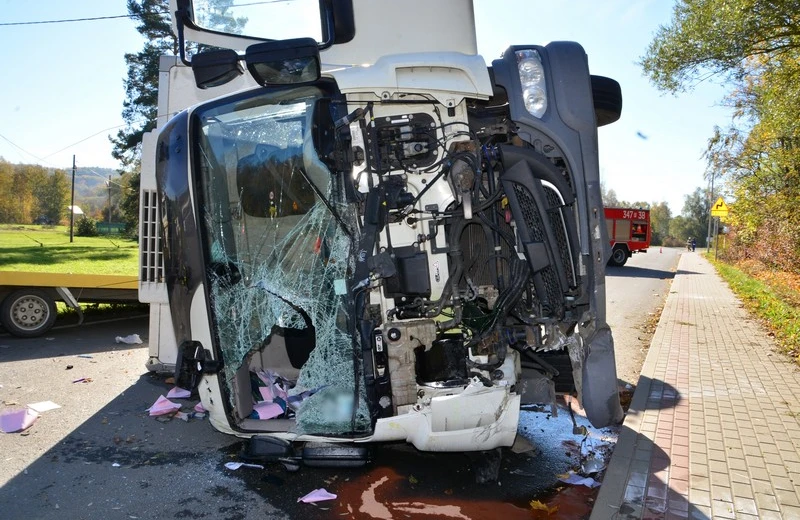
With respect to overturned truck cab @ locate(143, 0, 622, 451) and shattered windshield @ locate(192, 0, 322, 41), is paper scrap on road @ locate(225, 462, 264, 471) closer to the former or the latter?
overturned truck cab @ locate(143, 0, 622, 451)

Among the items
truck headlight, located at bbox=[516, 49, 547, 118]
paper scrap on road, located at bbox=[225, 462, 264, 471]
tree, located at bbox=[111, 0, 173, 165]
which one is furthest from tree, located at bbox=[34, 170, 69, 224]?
truck headlight, located at bbox=[516, 49, 547, 118]

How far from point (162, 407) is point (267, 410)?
1496mm

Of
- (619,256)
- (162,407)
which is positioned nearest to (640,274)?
(619,256)

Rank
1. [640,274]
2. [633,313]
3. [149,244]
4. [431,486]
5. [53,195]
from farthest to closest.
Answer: [53,195], [640,274], [633,313], [149,244], [431,486]

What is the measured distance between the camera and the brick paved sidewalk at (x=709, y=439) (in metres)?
3.59

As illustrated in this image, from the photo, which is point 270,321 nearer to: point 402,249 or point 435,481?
point 402,249

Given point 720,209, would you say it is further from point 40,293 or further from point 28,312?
point 28,312

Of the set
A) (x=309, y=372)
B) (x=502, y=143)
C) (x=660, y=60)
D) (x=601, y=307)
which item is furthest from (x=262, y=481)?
(x=660, y=60)

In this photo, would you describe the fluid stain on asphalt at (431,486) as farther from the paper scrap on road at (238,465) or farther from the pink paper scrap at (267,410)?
the pink paper scrap at (267,410)

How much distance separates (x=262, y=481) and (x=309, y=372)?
79 centimetres

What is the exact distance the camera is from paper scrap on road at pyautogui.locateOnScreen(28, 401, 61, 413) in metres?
5.38

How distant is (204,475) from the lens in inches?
162

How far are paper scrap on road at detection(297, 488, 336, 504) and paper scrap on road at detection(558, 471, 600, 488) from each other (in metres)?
1.60

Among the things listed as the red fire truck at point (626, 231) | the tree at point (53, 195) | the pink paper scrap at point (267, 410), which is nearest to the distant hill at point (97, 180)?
the tree at point (53, 195)
